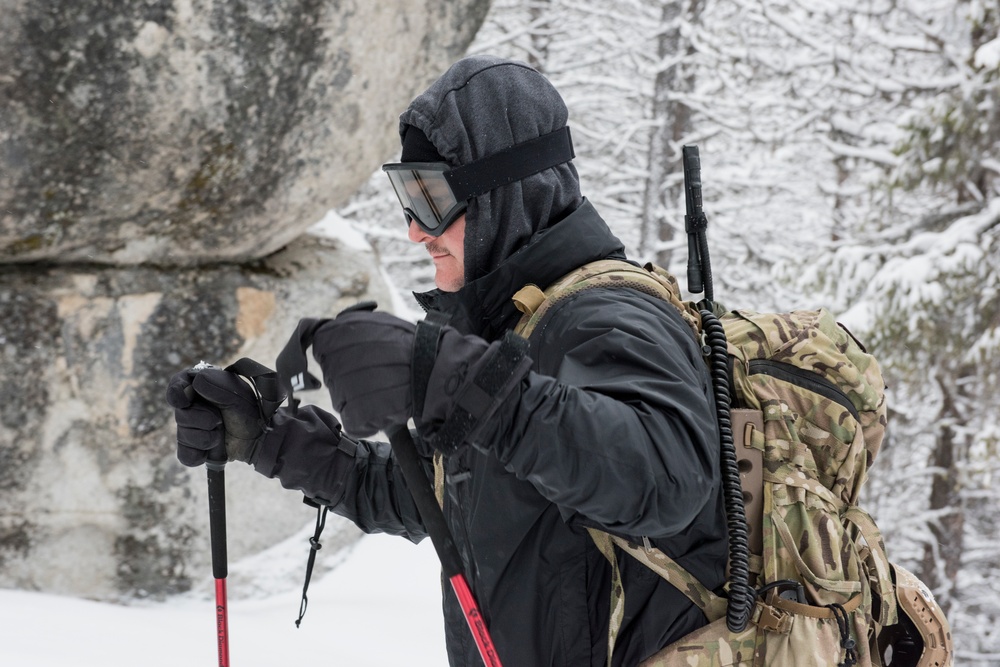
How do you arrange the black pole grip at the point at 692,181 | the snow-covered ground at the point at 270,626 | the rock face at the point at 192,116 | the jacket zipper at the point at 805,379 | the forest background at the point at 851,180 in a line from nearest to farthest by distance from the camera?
the jacket zipper at the point at 805,379
the black pole grip at the point at 692,181
the snow-covered ground at the point at 270,626
the rock face at the point at 192,116
the forest background at the point at 851,180

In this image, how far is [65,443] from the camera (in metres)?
5.13

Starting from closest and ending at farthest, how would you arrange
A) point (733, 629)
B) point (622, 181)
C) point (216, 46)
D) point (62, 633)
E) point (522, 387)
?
point (522, 387)
point (733, 629)
point (62, 633)
point (216, 46)
point (622, 181)

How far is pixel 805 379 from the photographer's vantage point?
185cm

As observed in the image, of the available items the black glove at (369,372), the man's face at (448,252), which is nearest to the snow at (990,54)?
the man's face at (448,252)

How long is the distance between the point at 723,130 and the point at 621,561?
39.1ft

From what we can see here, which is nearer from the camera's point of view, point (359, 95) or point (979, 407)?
point (359, 95)

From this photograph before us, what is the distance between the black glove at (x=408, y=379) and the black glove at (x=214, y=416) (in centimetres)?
82

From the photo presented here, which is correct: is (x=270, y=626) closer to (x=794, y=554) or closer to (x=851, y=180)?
(x=794, y=554)

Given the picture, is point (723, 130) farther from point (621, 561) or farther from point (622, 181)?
point (621, 561)

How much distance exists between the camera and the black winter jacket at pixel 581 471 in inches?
54.9

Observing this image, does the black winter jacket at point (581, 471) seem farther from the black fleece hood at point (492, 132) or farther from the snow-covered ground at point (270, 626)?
the snow-covered ground at point (270, 626)

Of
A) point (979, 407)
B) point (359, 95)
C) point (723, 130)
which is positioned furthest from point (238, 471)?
point (723, 130)

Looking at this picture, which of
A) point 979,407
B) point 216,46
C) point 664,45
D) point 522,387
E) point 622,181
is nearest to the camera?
point 522,387

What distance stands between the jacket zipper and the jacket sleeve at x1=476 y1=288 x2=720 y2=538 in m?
0.32
